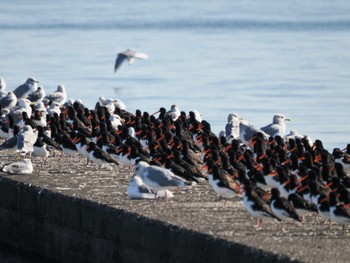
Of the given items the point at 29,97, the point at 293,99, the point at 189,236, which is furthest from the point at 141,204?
the point at 293,99

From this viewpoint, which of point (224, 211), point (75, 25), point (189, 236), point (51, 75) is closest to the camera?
point (189, 236)

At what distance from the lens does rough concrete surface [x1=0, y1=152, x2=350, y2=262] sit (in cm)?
988

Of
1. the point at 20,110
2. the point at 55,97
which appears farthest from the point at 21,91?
the point at 20,110

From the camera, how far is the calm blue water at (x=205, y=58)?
31891 mm

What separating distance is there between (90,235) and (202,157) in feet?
16.5

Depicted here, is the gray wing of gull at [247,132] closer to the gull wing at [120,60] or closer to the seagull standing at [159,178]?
the gull wing at [120,60]

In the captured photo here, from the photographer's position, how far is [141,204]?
12.1 metres

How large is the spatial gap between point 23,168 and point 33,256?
1700mm

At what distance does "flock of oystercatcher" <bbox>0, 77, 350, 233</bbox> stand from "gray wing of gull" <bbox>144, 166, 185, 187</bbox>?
11 millimetres

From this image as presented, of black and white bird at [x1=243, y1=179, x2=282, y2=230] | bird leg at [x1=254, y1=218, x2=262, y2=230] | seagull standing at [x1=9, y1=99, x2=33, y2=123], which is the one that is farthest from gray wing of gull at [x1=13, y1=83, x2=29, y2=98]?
bird leg at [x1=254, y1=218, x2=262, y2=230]

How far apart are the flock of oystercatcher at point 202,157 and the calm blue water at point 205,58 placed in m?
6.55

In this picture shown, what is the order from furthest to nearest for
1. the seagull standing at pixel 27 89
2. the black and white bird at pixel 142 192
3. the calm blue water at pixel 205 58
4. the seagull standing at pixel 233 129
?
the calm blue water at pixel 205 58 → the seagull standing at pixel 27 89 → the seagull standing at pixel 233 129 → the black and white bird at pixel 142 192

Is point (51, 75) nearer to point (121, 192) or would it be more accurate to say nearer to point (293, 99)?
point (293, 99)

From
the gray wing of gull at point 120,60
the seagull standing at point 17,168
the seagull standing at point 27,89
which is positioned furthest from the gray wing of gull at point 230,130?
the seagull standing at point 27,89
